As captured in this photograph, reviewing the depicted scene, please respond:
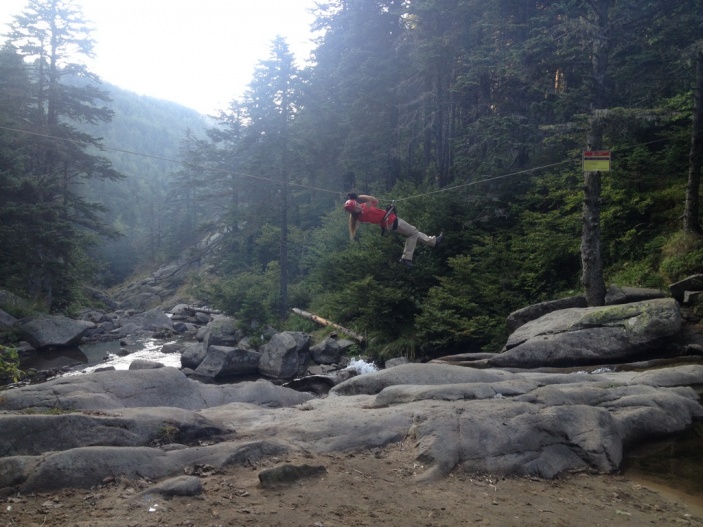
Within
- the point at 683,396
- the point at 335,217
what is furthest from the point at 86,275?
the point at 683,396

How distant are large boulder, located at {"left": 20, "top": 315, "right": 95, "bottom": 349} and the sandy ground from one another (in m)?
19.5

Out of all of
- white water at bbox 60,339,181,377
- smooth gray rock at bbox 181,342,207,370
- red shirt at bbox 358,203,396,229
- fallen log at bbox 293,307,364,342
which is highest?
red shirt at bbox 358,203,396,229

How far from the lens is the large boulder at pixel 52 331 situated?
22.2 meters

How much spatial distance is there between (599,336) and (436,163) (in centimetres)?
1569

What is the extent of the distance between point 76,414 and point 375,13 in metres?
30.0

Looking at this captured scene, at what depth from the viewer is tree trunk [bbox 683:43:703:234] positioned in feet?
47.6

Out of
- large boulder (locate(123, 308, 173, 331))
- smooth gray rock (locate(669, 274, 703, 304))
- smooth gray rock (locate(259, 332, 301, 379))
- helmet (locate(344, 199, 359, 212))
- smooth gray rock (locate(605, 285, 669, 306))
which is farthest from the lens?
large boulder (locate(123, 308, 173, 331))

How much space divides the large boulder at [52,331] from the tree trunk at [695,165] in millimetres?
22682

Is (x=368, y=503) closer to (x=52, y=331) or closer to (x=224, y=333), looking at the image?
(x=224, y=333)

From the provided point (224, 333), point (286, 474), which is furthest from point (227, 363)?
point (286, 474)

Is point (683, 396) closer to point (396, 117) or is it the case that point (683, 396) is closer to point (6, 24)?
point (396, 117)

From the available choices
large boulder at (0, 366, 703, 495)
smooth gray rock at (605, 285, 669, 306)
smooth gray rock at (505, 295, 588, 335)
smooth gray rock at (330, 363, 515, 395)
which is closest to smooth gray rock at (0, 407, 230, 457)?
large boulder at (0, 366, 703, 495)

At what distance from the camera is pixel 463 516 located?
5121mm

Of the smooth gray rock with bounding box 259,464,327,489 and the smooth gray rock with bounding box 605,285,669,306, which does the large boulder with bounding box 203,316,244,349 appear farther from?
the smooth gray rock with bounding box 259,464,327,489
